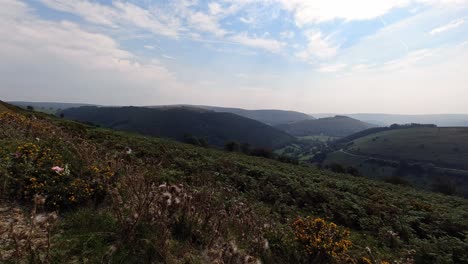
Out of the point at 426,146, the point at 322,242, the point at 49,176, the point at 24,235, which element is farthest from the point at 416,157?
the point at 24,235

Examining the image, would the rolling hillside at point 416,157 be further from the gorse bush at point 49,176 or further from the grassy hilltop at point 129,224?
the gorse bush at point 49,176

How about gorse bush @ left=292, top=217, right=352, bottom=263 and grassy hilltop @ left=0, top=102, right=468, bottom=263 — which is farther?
gorse bush @ left=292, top=217, right=352, bottom=263

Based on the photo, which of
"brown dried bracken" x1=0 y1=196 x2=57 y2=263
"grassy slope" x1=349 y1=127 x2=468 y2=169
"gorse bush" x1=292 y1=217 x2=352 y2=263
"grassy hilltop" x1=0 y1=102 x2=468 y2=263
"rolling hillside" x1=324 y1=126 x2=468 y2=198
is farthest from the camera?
"grassy slope" x1=349 y1=127 x2=468 y2=169

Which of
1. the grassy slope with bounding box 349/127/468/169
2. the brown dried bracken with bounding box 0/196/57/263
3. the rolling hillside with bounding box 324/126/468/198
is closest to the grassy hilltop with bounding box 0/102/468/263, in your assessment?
the brown dried bracken with bounding box 0/196/57/263

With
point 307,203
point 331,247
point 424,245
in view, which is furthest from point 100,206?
point 307,203

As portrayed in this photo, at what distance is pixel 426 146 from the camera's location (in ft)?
465

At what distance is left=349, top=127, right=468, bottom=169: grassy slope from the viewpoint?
121 meters

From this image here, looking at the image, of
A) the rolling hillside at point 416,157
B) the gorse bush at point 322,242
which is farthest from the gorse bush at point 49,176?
the rolling hillside at point 416,157

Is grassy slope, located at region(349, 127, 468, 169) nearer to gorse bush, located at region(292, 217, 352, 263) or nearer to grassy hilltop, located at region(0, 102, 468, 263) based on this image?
gorse bush, located at region(292, 217, 352, 263)

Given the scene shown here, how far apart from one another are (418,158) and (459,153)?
17322 millimetres

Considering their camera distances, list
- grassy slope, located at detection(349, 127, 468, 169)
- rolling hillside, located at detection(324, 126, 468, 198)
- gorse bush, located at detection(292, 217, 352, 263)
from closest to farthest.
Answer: gorse bush, located at detection(292, 217, 352, 263)
rolling hillside, located at detection(324, 126, 468, 198)
grassy slope, located at detection(349, 127, 468, 169)

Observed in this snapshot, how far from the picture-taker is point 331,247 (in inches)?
179

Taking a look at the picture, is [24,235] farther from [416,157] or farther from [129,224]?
[416,157]

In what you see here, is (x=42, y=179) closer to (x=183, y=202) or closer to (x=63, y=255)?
(x=63, y=255)
